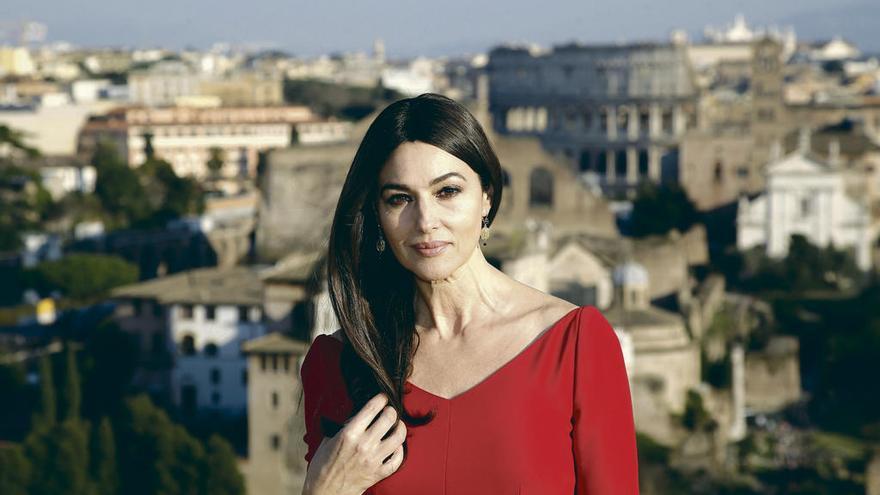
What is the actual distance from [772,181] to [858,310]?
179 inches

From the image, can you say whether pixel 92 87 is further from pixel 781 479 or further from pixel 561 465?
pixel 561 465

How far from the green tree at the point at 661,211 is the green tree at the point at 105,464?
12.7 m

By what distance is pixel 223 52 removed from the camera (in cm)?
9725

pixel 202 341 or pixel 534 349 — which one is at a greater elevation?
pixel 534 349

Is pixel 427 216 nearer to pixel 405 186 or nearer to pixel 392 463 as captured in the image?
pixel 405 186

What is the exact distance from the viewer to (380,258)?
76.2 inches

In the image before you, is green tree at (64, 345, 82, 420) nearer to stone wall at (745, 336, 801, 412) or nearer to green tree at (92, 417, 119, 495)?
green tree at (92, 417, 119, 495)

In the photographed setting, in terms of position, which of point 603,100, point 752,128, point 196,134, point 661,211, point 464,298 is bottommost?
point 661,211

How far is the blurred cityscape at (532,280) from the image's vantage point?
15578 mm

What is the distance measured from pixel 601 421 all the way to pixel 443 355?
195 millimetres

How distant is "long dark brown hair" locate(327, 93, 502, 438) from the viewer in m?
1.81

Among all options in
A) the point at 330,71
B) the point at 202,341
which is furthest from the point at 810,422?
the point at 330,71

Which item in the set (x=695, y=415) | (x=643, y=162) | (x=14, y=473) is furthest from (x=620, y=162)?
(x=14, y=473)

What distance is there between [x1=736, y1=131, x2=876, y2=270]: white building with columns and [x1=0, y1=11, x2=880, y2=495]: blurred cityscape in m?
0.03
